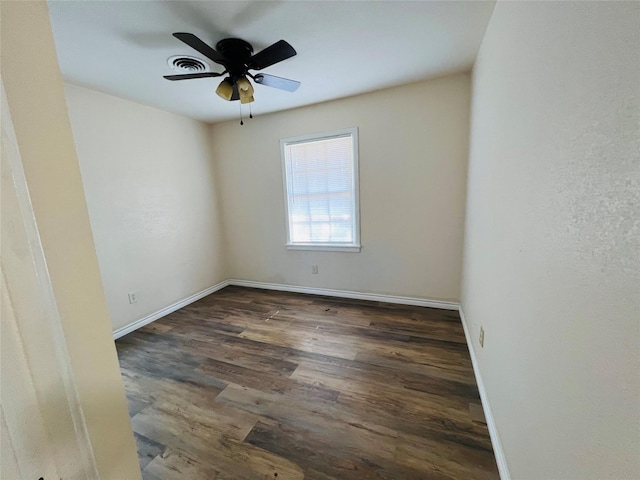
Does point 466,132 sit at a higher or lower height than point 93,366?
higher

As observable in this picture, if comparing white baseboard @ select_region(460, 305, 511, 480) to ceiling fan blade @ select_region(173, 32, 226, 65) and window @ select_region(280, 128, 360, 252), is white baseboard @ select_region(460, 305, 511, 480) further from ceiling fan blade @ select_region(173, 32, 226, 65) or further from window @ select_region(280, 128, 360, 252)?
ceiling fan blade @ select_region(173, 32, 226, 65)

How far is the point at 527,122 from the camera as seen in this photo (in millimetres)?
1006

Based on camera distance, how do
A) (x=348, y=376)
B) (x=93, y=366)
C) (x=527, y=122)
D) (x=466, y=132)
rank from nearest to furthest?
1. (x=93, y=366)
2. (x=527, y=122)
3. (x=348, y=376)
4. (x=466, y=132)

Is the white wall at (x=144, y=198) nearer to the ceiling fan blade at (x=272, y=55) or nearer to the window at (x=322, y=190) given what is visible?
the window at (x=322, y=190)

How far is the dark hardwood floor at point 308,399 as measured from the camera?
50.9 inches

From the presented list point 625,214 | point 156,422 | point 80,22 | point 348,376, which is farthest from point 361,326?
point 80,22

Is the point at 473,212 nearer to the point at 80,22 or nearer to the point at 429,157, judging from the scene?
the point at 429,157

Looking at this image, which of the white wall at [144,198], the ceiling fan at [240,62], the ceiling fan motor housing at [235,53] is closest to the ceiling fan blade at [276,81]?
the ceiling fan at [240,62]

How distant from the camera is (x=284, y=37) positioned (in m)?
1.78

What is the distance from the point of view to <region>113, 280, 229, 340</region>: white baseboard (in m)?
2.70

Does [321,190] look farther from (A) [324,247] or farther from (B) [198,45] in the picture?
(B) [198,45]

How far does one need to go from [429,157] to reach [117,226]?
135 inches

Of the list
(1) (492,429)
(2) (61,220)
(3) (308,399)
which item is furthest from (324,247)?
(2) (61,220)

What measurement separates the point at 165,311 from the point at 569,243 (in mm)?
3721
